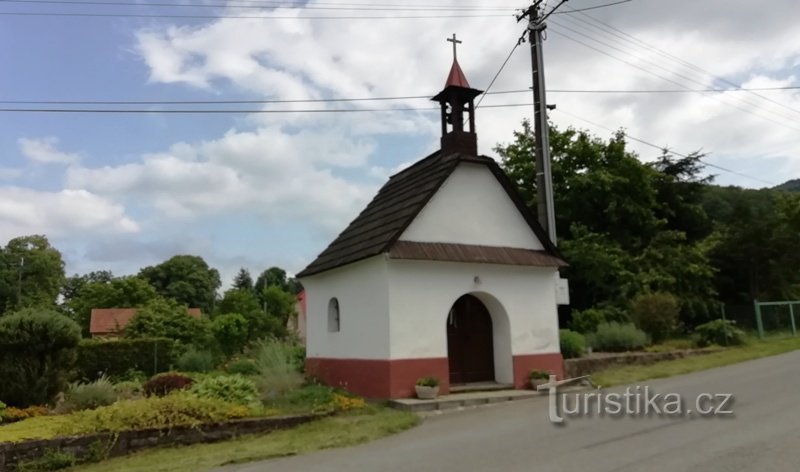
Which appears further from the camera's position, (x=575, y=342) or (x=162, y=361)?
(x=162, y=361)

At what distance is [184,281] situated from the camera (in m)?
74.3

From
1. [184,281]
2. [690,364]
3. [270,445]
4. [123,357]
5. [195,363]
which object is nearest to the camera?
[270,445]

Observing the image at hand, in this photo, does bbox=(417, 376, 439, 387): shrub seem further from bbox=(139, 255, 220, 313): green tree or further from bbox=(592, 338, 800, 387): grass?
bbox=(139, 255, 220, 313): green tree

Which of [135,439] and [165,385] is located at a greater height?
[165,385]

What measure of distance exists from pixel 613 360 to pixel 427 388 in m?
7.09

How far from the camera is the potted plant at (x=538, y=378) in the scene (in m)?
15.0

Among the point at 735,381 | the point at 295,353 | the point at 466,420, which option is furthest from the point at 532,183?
the point at 466,420

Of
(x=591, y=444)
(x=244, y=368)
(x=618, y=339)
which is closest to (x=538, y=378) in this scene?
(x=618, y=339)

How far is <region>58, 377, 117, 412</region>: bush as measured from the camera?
44.0 ft

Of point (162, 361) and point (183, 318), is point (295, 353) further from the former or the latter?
point (183, 318)

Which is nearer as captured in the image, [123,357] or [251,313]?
[123,357]

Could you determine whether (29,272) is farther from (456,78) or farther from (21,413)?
(456,78)

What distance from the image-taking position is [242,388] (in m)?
13.0

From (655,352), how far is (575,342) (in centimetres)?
308
